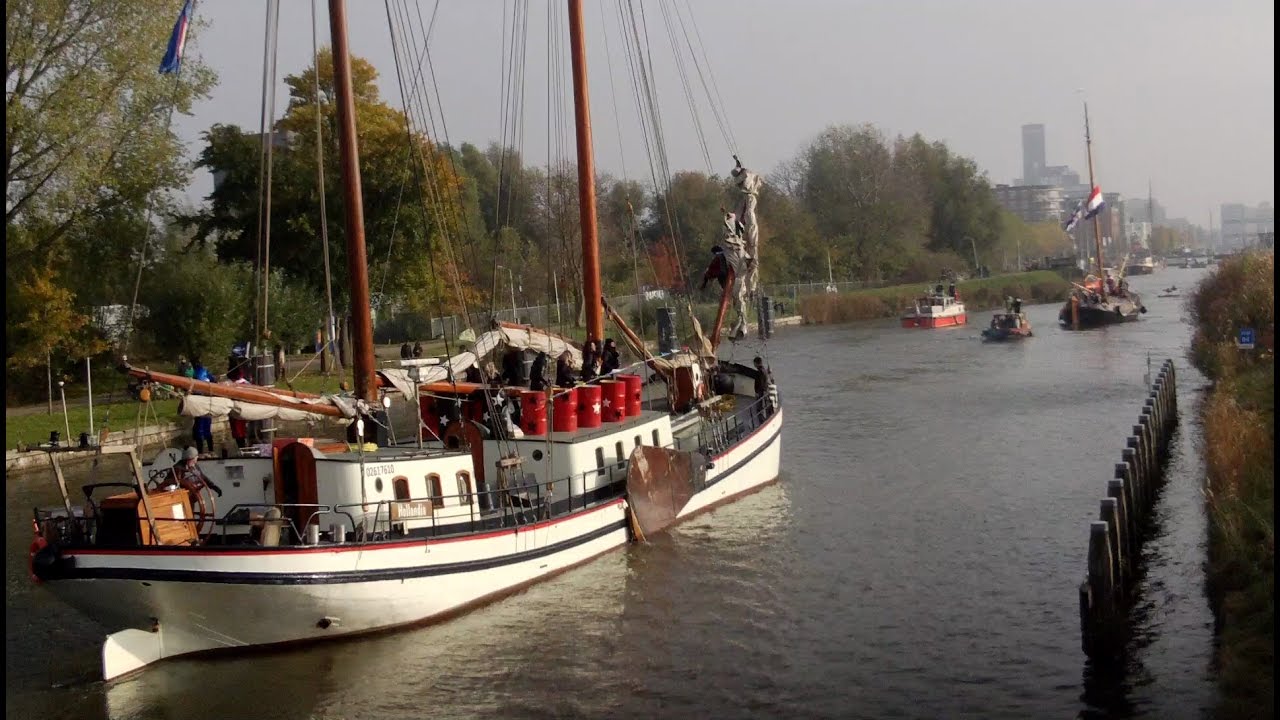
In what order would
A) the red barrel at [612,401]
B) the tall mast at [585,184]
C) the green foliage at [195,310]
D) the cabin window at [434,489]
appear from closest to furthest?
the cabin window at [434,489]
the red barrel at [612,401]
the tall mast at [585,184]
the green foliage at [195,310]

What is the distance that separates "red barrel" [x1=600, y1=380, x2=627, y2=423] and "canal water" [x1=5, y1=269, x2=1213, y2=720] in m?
2.85

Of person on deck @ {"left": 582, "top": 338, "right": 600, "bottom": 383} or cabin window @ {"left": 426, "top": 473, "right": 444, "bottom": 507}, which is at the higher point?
person on deck @ {"left": 582, "top": 338, "right": 600, "bottom": 383}

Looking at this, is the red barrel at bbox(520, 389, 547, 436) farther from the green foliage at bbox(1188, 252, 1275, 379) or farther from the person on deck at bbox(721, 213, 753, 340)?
the green foliage at bbox(1188, 252, 1275, 379)

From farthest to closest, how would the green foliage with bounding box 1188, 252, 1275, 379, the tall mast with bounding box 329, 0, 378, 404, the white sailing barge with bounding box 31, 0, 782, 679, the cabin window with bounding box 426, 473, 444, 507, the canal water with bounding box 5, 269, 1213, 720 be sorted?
the green foliage with bounding box 1188, 252, 1275, 379, the tall mast with bounding box 329, 0, 378, 404, the cabin window with bounding box 426, 473, 444, 507, the white sailing barge with bounding box 31, 0, 782, 679, the canal water with bounding box 5, 269, 1213, 720

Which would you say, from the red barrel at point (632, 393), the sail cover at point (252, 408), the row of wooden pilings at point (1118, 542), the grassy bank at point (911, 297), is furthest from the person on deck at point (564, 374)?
the grassy bank at point (911, 297)

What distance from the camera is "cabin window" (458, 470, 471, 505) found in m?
22.7

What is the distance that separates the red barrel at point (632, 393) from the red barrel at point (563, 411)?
2282 millimetres

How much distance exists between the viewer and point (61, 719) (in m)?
18.3

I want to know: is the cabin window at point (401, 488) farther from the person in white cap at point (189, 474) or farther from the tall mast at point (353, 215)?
the person in white cap at point (189, 474)

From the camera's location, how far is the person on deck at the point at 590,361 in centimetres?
2879

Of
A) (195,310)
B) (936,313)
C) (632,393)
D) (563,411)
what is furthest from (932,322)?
(563,411)

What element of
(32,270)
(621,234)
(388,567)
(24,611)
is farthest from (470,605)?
(621,234)

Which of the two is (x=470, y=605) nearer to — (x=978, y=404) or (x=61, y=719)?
(x=61, y=719)

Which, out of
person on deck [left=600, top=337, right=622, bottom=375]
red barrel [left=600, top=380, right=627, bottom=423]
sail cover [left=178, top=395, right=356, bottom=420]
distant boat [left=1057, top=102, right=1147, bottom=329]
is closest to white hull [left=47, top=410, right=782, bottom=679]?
sail cover [left=178, top=395, right=356, bottom=420]
